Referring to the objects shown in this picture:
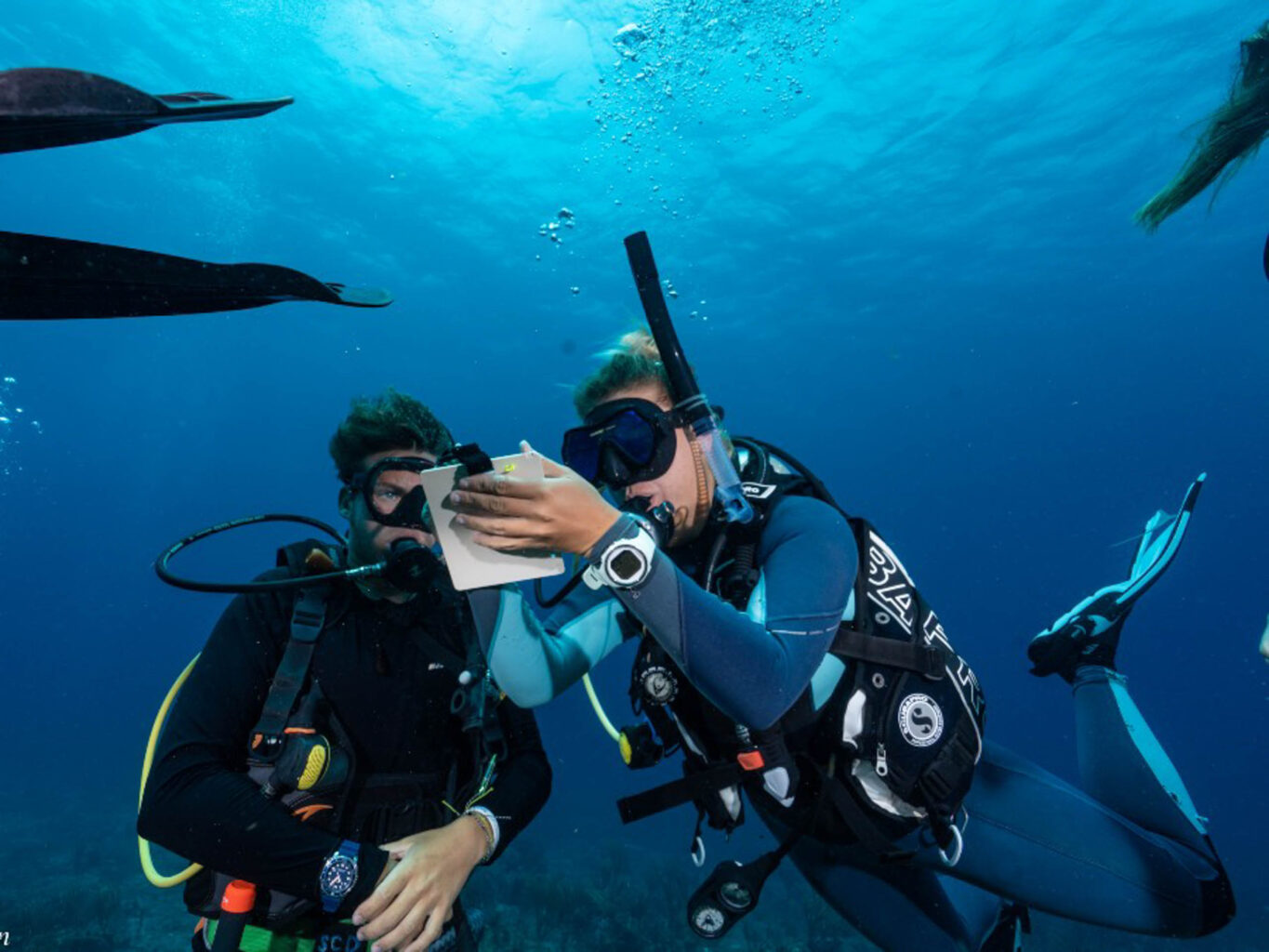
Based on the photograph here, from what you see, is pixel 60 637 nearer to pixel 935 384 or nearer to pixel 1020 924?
pixel 935 384

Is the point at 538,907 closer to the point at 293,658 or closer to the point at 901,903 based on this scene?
the point at 901,903

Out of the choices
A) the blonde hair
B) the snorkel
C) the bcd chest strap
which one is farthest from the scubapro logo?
the bcd chest strap

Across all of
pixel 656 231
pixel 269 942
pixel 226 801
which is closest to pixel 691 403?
pixel 226 801

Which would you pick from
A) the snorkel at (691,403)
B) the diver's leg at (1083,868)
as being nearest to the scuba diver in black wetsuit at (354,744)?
the snorkel at (691,403)

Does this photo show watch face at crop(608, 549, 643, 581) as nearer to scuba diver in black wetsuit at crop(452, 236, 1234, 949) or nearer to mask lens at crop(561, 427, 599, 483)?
scuba diver in black wetsuit at crop(452, 236, 1234, 949)

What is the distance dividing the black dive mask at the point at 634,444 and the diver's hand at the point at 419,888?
1668 mm

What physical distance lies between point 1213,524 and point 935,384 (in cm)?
8344

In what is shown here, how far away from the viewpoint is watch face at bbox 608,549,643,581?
5.95 feet

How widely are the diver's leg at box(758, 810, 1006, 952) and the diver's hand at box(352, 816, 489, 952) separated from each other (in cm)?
173

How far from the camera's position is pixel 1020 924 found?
389cm

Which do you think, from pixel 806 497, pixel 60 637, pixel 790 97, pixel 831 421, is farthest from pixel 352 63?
pixel 60 637

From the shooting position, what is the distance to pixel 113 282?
0.90m

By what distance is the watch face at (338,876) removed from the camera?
101 inches

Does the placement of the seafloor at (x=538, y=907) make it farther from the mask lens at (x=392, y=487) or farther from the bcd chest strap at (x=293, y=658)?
the mask lens at (x=392, y=487)
